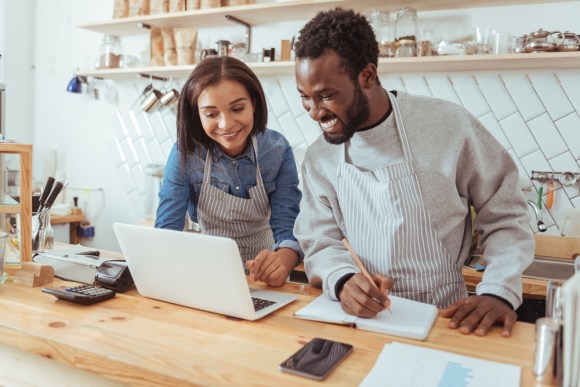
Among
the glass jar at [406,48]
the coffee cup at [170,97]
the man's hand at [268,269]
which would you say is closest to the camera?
the man's hand at [268,269]

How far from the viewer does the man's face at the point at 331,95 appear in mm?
1148

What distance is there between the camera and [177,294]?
116 centimetres

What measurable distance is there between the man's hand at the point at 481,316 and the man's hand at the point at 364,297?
13 cm

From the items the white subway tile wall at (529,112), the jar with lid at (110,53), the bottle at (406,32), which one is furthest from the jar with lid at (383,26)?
the jar with lid at (110,53)

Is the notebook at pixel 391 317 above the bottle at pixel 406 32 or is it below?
below

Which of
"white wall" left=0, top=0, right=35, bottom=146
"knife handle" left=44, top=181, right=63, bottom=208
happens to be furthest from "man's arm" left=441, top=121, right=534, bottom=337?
"white wall" left=0, top=0, right=35, bottom=146

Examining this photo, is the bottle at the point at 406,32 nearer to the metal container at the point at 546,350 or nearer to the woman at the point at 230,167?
the woman at the point at 230,167

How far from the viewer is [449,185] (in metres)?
1.24

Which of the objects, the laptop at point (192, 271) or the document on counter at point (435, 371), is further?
the laptop at point (192, 271)

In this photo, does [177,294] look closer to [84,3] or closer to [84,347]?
[84,347]

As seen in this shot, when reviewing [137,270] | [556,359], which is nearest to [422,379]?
[556,359]

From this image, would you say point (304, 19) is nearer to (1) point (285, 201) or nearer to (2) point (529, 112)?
(2) point (529, 112)

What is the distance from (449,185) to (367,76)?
1.00 ft

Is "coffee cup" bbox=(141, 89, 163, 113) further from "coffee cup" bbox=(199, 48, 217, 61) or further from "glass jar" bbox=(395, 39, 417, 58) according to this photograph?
"glass jar" bbox=(395, 39, 417, 58)
